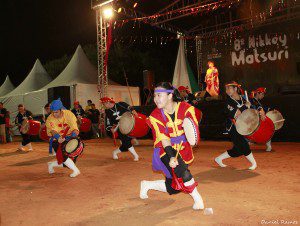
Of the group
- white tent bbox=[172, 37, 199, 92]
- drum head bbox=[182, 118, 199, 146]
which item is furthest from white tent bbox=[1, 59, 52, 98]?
Answer: drum head bbox=[182, 118, 199, 146]

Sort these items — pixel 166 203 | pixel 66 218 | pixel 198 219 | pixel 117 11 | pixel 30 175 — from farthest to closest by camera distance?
pixel 117 11
pixel 30 175
pixel 166 203
pixel 66 218
pixel 198 219

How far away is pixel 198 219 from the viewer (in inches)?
136

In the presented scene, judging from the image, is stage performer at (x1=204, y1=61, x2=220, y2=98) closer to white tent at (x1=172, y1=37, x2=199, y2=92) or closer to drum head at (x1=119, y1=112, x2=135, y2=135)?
white tent at (x1=172, y1=37, x2=199, y2=92)

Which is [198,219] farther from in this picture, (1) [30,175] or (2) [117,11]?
(2) [117,11]

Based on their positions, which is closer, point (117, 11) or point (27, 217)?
point (27, 217)

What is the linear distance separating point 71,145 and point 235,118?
10.1ft

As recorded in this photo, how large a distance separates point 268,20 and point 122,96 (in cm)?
829

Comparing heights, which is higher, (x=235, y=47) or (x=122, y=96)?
(x=235, y=47)

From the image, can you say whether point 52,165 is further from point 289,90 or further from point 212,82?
point 212,82

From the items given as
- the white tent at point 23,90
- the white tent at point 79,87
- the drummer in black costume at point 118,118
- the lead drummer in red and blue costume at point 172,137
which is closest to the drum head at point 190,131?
the lead drummer in red and blue costume at point 172,137

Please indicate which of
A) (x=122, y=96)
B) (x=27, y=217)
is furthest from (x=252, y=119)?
(x=122, y=96)

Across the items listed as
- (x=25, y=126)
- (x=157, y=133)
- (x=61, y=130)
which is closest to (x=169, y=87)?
(x=157, y=133)

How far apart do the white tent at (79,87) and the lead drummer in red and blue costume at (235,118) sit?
1140 cm

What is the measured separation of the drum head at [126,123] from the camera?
754cm
